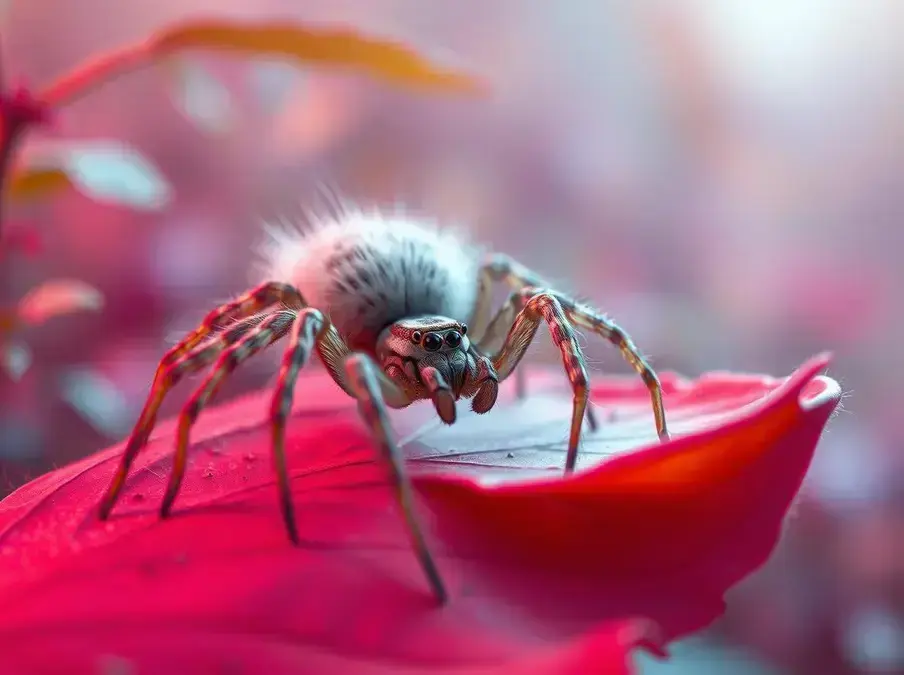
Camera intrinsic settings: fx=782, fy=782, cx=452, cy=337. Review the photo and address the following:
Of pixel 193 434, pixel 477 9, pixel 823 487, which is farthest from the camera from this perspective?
pixel 477 9

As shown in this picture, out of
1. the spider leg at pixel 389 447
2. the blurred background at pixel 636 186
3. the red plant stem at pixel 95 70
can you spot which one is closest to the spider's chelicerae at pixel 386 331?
the spider leg at pixel 389 447

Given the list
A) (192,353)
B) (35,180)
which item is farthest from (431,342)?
(35,180)

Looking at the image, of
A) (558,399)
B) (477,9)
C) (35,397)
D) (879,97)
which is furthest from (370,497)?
(879,97)

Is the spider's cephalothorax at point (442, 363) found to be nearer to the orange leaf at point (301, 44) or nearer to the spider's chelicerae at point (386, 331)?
the spider's chelicerae at point (386, 331)

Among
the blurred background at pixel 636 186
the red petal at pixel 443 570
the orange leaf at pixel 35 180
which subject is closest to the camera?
the red petal at pixel 443 570

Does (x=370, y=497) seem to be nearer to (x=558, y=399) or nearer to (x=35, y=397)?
(x=558, y=399)
